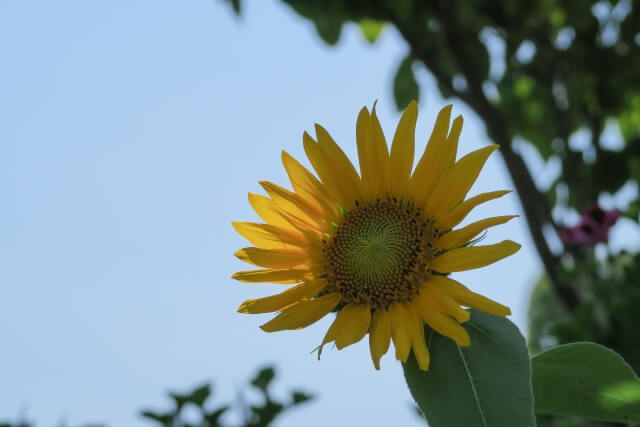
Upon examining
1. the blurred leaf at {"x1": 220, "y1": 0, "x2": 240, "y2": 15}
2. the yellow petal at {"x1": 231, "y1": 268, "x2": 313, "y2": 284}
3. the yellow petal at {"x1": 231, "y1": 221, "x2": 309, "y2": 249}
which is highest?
the blurred leaf at {"x1": 220, "y1": 0, "x2": 240, "y2": 15}

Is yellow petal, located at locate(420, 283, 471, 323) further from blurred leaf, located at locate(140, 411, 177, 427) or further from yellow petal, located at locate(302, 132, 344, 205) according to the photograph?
blurred leaf, located at locate(140, 411, 177, 427)

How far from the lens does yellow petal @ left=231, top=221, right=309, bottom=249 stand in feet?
2.95

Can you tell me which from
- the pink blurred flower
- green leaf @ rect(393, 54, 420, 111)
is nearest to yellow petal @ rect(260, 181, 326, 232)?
the pink blurred flower

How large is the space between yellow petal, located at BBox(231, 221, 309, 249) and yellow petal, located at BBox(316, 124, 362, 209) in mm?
81

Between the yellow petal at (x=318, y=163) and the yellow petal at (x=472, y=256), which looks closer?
the yellow petal at (x=472, y=256)

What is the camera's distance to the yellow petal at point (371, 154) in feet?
2.90

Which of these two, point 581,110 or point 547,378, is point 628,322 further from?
point 547,378

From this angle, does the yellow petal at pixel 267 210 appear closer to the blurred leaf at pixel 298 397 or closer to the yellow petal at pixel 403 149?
the yellow petal at pixel 403 149

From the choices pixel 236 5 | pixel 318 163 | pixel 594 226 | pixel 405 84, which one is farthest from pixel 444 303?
pixel 405 84

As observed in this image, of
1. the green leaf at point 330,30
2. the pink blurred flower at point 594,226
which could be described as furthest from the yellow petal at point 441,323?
the green leaf at point 330,30

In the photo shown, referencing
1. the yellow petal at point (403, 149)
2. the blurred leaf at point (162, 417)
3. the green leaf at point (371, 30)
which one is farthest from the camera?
the green leaf at point (371, 30)

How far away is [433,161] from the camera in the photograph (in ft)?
2.84

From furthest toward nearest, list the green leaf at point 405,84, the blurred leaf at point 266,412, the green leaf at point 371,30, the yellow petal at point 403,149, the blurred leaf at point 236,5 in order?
the green leaf at point 371,30 < the green leaf at point 405,84 < the blurred leaf at point 236,5 < the blurred leaf at point 266,412 < the yellow petal at point 403,149

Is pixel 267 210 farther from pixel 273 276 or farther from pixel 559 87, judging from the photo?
pixel 559 87
